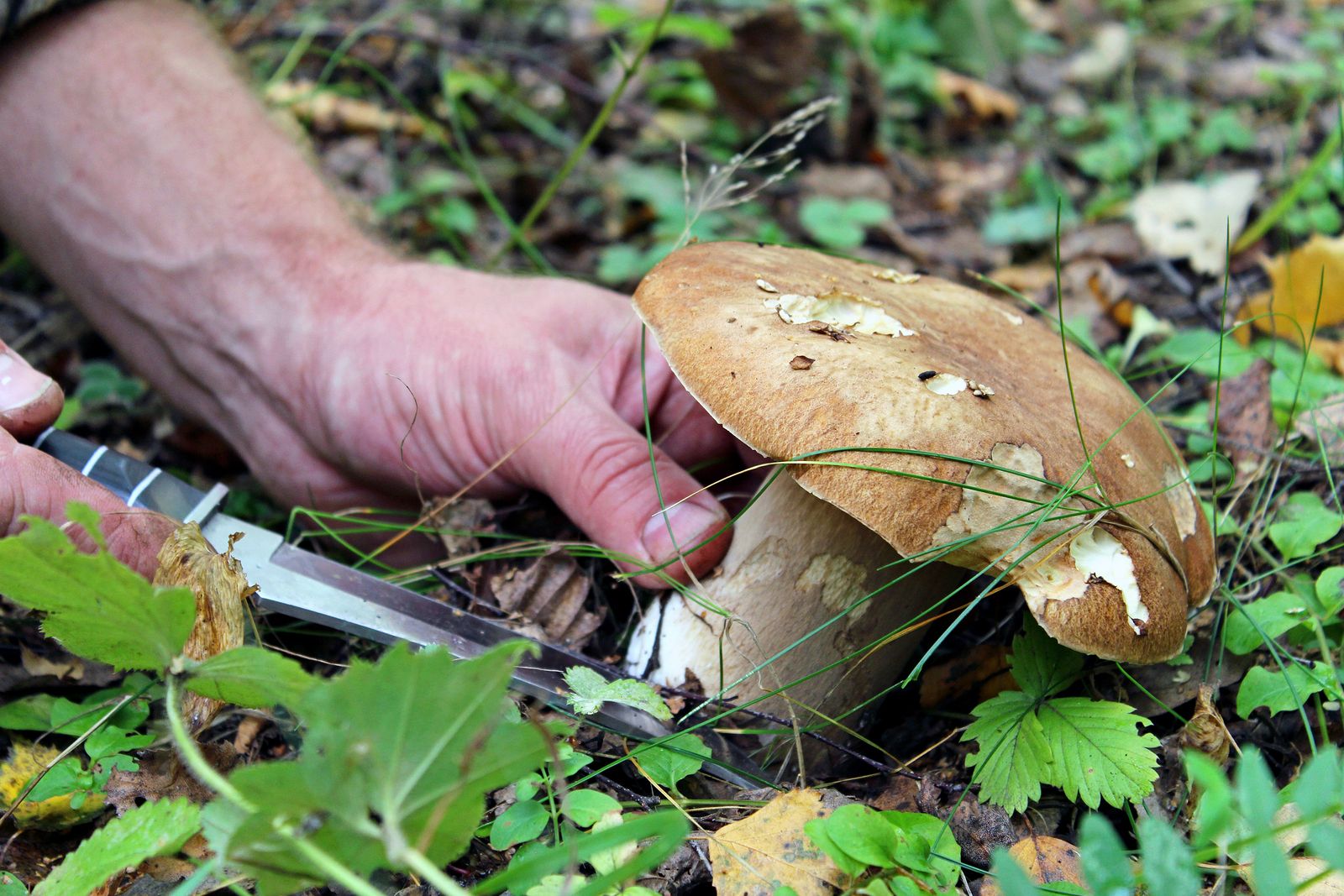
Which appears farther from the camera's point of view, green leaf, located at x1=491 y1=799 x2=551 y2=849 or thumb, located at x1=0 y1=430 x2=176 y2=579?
thumb, located at x1=0 y1=430 x2=176 y2=579

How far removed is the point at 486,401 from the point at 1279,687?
5.39 feet

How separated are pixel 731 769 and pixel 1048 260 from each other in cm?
255

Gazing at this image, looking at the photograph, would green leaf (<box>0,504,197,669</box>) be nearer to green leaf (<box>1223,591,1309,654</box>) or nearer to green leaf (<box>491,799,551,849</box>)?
green leaf (<box>491,799,551,849</box>)

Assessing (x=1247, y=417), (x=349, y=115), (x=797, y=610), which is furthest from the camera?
(x=349, y=115)

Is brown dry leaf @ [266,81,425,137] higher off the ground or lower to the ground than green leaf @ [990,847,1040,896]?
higher

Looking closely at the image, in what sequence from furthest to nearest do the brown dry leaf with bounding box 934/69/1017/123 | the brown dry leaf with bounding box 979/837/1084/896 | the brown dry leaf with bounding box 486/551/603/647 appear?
the brown dry leaf with bounding box 934/69/1017/123 < the brown dry leaf with bounding box 486/551/603/647 < the brown dry leaf with bounding box 979/837/1084/896

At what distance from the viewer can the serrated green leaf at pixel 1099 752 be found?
1.45 metres

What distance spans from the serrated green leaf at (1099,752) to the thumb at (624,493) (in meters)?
0.67

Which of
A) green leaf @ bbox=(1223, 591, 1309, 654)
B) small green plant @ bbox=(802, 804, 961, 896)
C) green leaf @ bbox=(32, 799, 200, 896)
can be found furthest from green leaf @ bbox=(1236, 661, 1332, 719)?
green leaf @ bbox=(32, 799, 200, 896)

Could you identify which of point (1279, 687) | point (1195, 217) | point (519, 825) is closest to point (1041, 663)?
point (1279, 687)

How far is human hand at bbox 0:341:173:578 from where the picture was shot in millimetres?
1492

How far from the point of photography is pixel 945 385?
142 cm

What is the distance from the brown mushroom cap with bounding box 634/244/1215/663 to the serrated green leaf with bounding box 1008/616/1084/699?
0.69 feet

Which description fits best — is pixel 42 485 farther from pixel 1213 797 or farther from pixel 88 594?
pixel 1213 797
